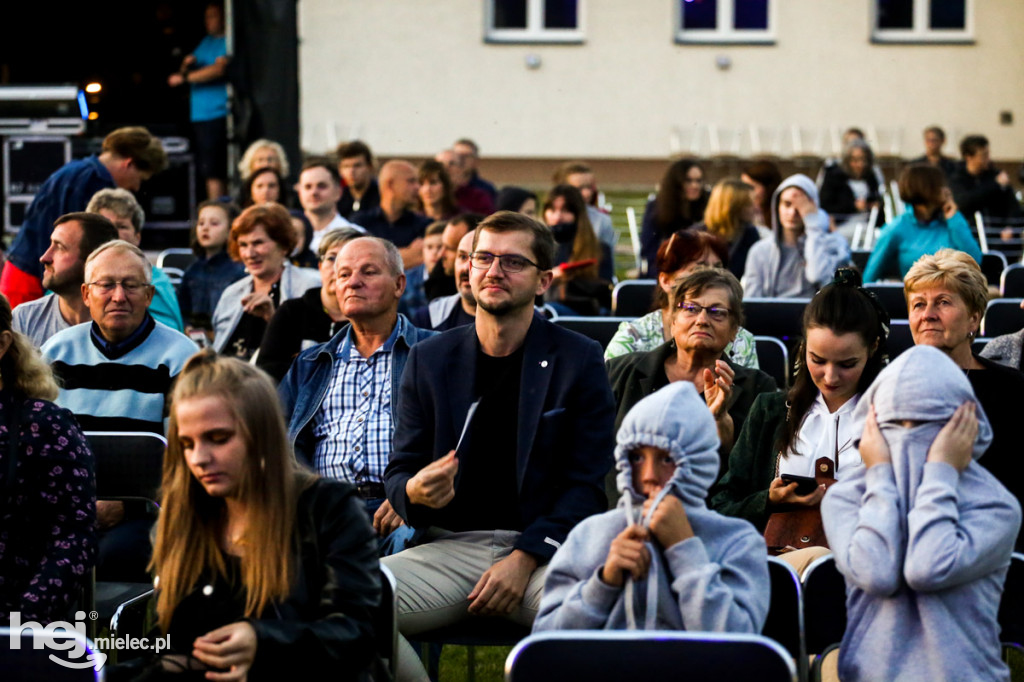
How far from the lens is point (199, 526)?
114 inches

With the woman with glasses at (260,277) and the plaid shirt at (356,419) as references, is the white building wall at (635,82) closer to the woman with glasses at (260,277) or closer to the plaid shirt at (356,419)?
the woman with glasses at (260,277)

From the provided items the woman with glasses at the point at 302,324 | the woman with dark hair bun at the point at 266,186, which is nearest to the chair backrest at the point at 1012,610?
the woman with glasses at the point at 302,324

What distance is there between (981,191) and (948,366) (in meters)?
9.87

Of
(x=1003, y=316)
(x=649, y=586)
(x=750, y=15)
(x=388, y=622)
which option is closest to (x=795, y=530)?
(x=649, y=586)

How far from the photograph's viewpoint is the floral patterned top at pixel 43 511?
3371mm

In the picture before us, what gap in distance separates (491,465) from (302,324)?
1561mm

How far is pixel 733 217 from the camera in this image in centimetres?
804

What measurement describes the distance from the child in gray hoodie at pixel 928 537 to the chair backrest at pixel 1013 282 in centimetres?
437

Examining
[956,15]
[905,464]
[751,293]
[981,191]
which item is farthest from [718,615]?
[956,15]

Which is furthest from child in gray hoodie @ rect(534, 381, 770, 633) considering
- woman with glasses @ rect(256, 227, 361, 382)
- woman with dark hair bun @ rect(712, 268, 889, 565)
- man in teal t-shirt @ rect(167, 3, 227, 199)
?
Result: man in teal t-shirt @ rect(167, 3, 227, 199)

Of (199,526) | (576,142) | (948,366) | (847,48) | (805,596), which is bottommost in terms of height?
(805,596)

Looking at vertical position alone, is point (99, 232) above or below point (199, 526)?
above

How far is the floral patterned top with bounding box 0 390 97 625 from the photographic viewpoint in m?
3.37

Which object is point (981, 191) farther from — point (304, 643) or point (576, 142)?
point (304, 643)
